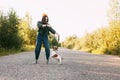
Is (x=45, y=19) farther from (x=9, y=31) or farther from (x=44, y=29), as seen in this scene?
(x=9, y=31)

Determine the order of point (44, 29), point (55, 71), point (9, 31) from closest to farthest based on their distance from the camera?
point (55, 71) < point (44, 29) < point (9, 31)

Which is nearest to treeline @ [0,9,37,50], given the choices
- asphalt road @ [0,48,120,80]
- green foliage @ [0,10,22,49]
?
green foliage @ [0,10,22,49]

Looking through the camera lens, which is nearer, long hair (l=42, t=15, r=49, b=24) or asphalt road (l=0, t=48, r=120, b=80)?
asphalt road (l=0, t=48, r=120, b=80)

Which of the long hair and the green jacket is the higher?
the long hair

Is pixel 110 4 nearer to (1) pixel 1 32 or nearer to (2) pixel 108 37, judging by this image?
(2) pixel 108 37

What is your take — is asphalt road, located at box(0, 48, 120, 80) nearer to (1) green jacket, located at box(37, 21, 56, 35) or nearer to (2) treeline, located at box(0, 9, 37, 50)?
(1) green jacket, located at box(37, 21, 56, 35)

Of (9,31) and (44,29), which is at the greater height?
(9,31)

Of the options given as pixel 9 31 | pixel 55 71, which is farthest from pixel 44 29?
pixel 9 31

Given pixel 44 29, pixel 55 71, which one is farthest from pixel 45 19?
pixel 55 71

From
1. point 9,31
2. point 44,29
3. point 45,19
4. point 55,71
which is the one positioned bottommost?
point 55,71

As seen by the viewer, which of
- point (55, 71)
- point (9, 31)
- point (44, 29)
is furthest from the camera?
point (9, 31)

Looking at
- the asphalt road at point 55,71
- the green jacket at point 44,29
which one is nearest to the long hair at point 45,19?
the green jacket at point 44,29

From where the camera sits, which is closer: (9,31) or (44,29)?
(44,29)

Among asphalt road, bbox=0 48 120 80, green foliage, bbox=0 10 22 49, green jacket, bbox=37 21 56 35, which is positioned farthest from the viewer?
green foliage, bbox=0 10 22 49
